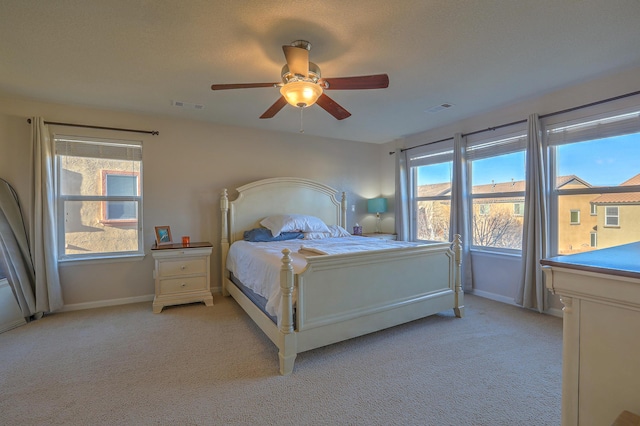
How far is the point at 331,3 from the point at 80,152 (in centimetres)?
361

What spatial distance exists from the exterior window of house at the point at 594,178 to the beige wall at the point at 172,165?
126 inches

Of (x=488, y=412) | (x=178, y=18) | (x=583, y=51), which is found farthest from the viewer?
(x=583, y=51)

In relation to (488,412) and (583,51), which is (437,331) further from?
(583,51)

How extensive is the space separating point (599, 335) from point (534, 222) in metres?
2.80

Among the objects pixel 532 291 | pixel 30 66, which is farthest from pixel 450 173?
pixel 30 66

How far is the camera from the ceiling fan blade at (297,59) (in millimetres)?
1881

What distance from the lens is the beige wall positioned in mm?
3322

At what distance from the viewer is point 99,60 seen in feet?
7.95

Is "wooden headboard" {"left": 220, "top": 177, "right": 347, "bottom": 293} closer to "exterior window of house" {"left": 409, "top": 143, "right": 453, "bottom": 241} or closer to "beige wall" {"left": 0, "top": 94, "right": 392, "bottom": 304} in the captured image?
"beige wall" {"left": 0, "top": 94, "right": 392, "bottom": 304}

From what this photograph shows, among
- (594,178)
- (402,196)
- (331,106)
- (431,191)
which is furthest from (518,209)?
(331,106)

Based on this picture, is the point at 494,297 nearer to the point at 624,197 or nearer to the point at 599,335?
the point at 624,197

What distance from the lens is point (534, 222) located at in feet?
10.8

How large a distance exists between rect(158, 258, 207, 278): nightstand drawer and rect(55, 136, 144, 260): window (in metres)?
0.68

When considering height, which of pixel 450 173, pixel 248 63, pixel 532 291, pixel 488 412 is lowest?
pixel 488 412
